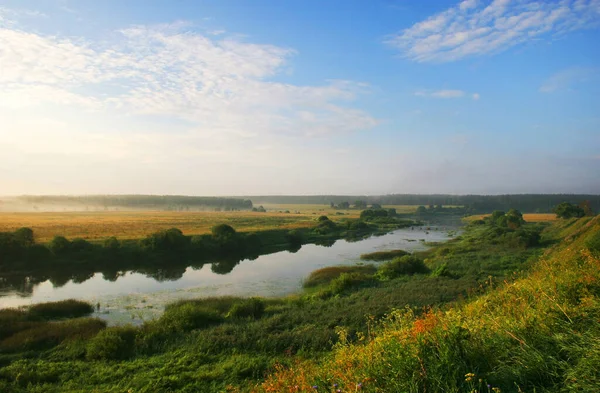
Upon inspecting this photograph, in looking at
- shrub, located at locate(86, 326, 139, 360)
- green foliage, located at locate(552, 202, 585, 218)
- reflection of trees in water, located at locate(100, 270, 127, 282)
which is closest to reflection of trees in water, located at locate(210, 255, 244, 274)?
reflection of trees in water, located at locate(100, 270, 127, 282)

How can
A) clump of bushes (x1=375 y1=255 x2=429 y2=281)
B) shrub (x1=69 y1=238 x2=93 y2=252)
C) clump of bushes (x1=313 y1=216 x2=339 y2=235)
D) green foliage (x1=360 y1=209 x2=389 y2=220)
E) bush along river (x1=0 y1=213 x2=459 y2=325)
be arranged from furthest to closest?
1. green foliage (x1=360 y1=209 x2=389 y2=220)
2. clump of bushes (x1=313 y1=216 x2=339 y2=235)
3. shrub (x1=69 y1=238 x2=93 y2=252)
4. bush along river (x1=0 y1=213 x2=459 y2=325)
5. clump of bushes (x1=375 y1=255 x2=429 y2=281)

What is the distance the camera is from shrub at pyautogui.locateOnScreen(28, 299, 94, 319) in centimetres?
1853

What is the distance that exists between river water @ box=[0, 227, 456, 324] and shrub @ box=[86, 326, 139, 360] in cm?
578

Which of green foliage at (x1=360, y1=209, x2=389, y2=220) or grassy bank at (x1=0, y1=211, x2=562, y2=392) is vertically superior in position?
grassy bank at (x1=0, y1=211, x2=562, y2=392)

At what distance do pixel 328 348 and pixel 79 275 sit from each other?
32699mm

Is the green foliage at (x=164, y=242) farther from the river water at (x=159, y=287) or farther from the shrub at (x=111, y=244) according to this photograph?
the river water at (x=159, y=287)

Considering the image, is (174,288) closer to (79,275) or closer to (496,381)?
(79,275)

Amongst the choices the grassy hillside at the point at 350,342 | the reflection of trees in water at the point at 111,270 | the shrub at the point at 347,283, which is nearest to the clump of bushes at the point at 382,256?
the reflection of trees in water at the point at 111,270

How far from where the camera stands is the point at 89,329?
1470 centimetres

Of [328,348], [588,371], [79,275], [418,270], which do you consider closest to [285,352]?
[328,348]

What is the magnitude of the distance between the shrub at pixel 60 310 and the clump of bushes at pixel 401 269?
18917 mm

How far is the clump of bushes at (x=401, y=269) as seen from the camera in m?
23.9

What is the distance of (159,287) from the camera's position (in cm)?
2847

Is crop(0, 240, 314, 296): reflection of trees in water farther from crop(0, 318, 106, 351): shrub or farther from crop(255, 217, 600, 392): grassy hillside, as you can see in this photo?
crop(255, 217, 600, 392): grassy hillside
